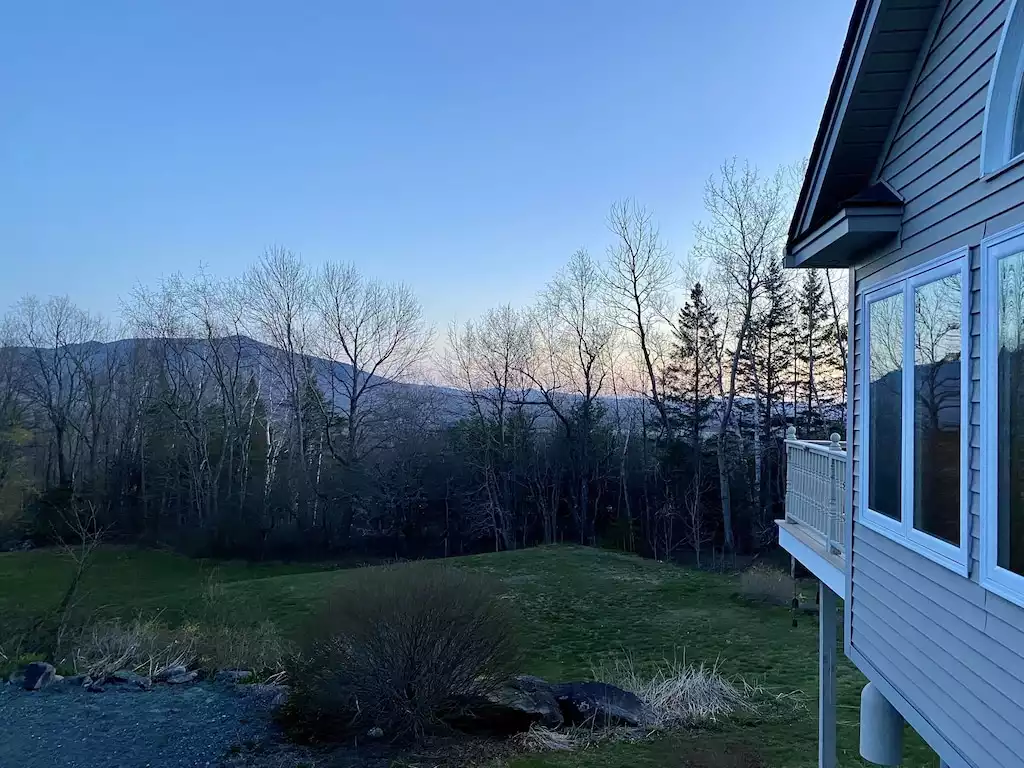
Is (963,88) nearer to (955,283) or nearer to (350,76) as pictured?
(955,283)

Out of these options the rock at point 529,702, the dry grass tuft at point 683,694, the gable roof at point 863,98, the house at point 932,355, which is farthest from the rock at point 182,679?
the gable roof at point 863,98

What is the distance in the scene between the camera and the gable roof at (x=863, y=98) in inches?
148

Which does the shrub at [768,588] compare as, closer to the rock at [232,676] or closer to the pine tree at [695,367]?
the pine tree at [695,367]

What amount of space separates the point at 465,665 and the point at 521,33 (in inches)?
507

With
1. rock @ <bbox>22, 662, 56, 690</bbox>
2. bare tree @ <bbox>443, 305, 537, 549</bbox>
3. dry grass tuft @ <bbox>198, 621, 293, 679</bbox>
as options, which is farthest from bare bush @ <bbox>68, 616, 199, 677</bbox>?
bare tree @ <bbox>443, 305, 537, 549</bbox>

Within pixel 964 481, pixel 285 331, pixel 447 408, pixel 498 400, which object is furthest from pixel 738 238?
pixel 964 481

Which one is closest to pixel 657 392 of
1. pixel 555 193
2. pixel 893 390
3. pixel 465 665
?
pixel 555 193

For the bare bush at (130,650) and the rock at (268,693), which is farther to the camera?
the bare bush at (130,650)

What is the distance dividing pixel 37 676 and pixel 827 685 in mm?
9566

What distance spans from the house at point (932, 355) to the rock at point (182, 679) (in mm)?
8595

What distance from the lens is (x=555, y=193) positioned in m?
21.8

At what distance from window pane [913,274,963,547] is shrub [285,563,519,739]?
565cm

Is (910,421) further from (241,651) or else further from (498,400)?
(498,400)

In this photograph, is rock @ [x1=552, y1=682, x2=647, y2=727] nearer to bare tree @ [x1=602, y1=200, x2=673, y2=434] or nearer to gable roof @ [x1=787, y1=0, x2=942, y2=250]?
gable roof @ [x1=787, y1=0, x2=942, y2=250]
